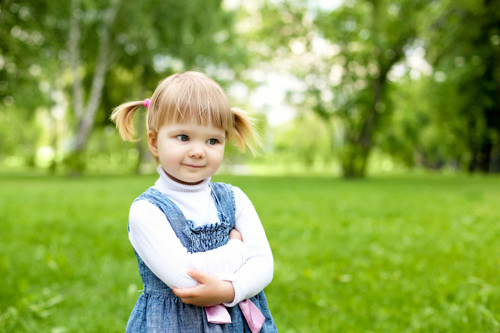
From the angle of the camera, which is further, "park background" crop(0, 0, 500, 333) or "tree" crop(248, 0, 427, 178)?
"tree" crop(248, 0, 427, 178)

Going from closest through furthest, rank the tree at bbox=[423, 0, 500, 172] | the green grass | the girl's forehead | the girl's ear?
1. the girl's forehead
2. the girl's ear
3. the green grass
4. the tree at bbox=[423, 0, 500, 172]

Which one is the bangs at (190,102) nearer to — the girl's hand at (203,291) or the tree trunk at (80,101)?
the girl's hand at (203,291)

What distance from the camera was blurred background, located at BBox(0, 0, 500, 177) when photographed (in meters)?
19.1

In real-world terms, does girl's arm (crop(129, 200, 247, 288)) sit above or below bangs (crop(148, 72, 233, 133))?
below

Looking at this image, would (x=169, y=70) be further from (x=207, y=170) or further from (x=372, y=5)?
(x=207, y=170)

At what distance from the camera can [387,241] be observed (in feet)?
21.2

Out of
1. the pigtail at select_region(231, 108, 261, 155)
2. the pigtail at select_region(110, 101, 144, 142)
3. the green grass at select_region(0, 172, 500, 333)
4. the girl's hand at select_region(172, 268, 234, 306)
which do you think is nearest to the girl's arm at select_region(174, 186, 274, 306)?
the girl's hand at select_region(172, 268, 234, 306)

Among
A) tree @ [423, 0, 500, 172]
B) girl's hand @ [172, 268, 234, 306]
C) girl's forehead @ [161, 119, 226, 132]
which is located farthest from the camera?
tree @ [423, 0, 500, 172]

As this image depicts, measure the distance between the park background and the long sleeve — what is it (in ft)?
1.00

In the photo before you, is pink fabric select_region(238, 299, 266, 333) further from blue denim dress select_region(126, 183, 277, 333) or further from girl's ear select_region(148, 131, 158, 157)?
girl's ear select_region(148, 131, 158, 157)

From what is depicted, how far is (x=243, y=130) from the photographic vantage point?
1931mm

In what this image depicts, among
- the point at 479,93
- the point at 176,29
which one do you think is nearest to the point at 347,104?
the point at 479,93

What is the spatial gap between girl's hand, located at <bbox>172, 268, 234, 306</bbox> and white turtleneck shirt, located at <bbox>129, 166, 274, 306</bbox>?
3cm

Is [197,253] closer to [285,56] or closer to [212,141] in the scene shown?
[212,141]
